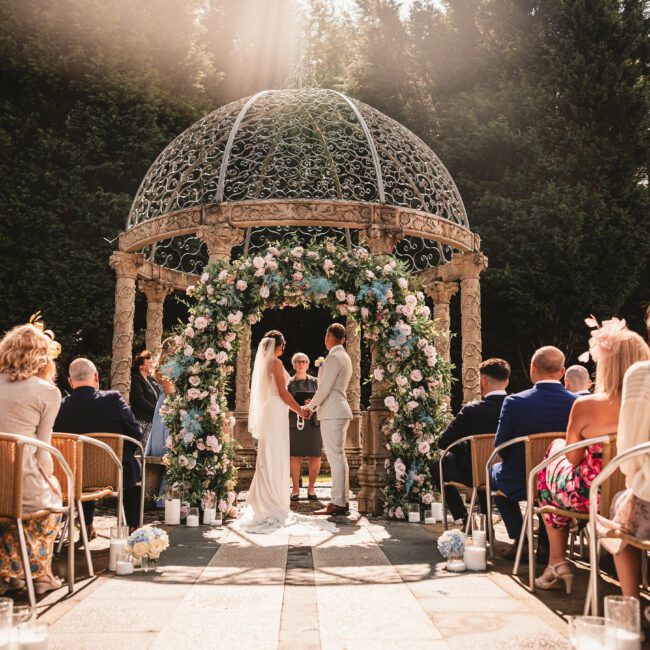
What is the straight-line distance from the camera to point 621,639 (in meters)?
2.43

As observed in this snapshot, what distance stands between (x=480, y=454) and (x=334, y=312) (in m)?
3.30

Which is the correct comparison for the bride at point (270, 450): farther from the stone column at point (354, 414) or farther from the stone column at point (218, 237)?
the stone column at point (354, 414)

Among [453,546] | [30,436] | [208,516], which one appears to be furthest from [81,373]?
[453,546]

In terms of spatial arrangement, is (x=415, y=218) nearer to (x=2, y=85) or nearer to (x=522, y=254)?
(x=522, y=254)

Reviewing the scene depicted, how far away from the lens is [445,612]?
3.98 meters

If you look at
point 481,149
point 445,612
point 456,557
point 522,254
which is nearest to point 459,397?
point 522,254

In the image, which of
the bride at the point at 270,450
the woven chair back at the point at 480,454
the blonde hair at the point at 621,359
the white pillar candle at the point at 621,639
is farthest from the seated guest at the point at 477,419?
the white pillar candle at the point at 621,639

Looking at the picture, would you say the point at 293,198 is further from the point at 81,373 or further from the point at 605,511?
the point at 605,511

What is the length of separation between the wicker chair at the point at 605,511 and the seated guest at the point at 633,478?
0.06m

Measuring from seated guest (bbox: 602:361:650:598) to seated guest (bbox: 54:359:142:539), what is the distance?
4710 millimetres

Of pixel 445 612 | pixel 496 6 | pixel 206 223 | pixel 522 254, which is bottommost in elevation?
pixel 445 612

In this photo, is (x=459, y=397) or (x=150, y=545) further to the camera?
(x=459, y=397)

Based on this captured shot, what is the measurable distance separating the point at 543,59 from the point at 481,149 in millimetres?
3234

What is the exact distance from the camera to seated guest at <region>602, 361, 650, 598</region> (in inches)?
134
